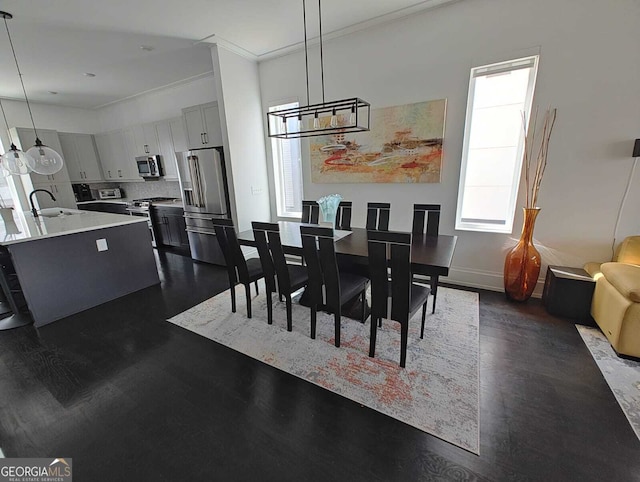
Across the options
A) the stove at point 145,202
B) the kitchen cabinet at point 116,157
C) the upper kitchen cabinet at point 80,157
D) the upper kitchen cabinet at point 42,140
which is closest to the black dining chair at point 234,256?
the stove at point 145,202

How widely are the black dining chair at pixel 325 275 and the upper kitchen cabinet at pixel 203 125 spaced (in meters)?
2.79

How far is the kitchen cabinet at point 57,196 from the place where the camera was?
537cm

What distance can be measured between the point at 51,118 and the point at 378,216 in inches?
287

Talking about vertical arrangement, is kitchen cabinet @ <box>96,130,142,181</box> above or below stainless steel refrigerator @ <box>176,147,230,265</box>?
above

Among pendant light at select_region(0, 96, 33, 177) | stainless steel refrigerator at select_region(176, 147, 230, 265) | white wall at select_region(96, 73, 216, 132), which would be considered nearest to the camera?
pendant light at select_region(0, 96, 33, 177)

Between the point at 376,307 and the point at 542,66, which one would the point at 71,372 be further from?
the point at 542,66

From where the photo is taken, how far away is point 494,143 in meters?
2.87

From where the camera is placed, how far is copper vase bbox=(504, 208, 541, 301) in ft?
8.59

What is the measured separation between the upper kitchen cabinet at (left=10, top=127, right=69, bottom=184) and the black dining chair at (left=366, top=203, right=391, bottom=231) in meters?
6.54

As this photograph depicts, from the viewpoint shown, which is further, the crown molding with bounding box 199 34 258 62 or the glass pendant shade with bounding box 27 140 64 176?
the crown molding with bounding box 199 34 258 62

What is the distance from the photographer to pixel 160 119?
17.2 ft

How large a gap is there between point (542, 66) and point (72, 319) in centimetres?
539

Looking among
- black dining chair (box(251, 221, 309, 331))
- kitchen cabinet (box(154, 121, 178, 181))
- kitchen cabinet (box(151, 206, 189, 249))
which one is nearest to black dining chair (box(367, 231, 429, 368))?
black dining chair (box(251, 221, 309, 331))

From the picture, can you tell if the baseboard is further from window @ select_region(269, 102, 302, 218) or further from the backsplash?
the backsplash
